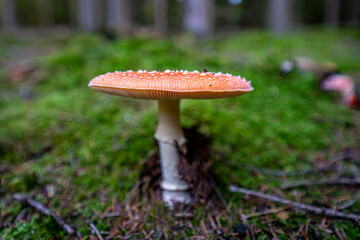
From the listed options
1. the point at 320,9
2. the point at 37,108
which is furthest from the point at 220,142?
the point at 320,9

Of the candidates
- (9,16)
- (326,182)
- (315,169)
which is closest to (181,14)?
(9,16)

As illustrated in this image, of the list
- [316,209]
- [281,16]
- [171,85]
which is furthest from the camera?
[281,16]

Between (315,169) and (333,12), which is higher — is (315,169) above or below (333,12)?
below

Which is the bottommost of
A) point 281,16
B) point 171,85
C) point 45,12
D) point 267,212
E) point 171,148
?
point 267,212

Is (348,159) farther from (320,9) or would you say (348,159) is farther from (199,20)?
(320,9)

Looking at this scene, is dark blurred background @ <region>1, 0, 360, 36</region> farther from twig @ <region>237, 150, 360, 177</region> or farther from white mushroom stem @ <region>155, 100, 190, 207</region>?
twig @ <region>237, 150, 360, 177</region>

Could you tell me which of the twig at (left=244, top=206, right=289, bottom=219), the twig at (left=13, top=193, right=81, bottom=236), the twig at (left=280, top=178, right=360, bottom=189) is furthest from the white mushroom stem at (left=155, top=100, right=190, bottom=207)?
the twig at (left=280, top=178, right=360, bottom=189)

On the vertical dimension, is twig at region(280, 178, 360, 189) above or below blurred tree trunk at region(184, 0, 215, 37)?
below

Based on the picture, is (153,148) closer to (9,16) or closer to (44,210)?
(44,210)
